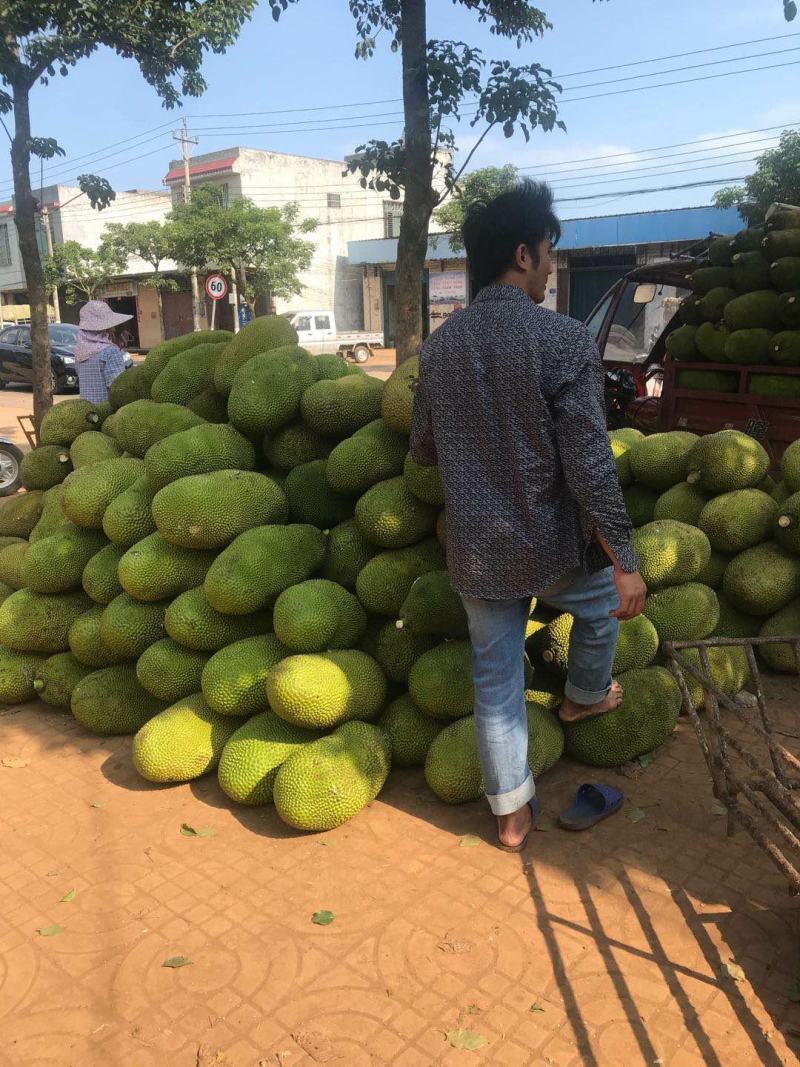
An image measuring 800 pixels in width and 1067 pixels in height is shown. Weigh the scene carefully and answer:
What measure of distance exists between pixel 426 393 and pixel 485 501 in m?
0.39

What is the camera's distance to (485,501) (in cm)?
233

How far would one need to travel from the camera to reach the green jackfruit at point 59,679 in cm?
360

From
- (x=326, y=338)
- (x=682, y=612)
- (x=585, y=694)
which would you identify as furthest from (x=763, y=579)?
(x=326, y=338)

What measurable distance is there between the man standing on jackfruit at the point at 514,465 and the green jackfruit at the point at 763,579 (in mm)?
1172

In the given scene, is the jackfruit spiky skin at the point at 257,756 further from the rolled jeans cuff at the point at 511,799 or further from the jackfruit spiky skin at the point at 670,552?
the jackfruit spiky skin at the point at 670,552

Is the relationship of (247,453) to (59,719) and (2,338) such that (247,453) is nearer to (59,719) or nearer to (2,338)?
(59,719)

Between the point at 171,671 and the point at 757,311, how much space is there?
4.49 metres

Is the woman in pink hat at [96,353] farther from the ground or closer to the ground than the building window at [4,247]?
closer to the ground

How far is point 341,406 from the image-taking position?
3.61 meters

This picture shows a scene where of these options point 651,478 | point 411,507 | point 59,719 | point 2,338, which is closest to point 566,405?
point 411,507

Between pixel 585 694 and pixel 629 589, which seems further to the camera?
pixel 585 694

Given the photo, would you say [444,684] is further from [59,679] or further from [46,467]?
[46,467]

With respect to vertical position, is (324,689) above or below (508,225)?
below

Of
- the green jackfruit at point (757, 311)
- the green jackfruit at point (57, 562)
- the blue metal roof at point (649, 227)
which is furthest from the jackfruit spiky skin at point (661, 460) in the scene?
the blue metal roof at point (649, 227)
